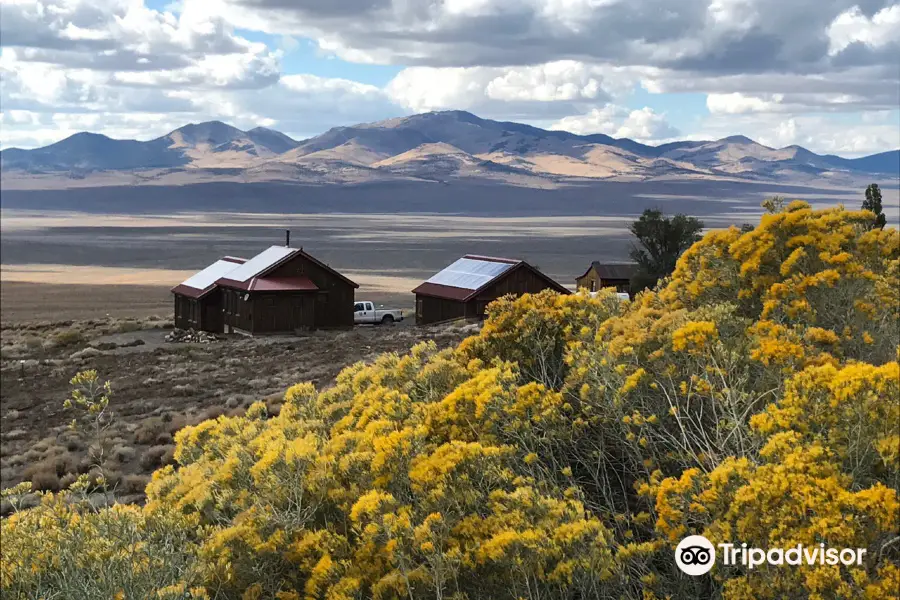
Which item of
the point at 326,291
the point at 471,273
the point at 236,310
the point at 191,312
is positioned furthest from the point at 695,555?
the point at 191,312

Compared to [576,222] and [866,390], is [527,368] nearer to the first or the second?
[866,390]

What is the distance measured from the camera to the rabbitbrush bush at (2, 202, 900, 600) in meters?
4.91

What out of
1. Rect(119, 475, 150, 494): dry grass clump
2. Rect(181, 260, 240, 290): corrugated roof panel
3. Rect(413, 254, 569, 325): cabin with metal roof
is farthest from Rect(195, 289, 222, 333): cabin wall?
Rect(119, 475, 150, 494): dry grass clump

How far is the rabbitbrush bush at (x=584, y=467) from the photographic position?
4906mm

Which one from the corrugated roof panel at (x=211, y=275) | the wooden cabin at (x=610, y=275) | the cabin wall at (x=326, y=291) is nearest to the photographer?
the cabin wall at (x=326, y=291)

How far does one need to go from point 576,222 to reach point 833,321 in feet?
424

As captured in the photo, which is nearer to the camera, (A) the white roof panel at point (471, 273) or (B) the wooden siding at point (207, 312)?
(A) the white roof panel at point (471, 273)

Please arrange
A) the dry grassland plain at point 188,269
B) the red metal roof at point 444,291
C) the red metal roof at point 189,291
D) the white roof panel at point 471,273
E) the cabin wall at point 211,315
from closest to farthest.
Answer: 1. the dry grassland plain at point 188,269
2. the red metal roof at point 444,291
3. the white roof panel at point 471,273
4. the red metal roof at point 189,291
5. the cabin wall at point 211,315

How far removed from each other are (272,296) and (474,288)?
8.57m

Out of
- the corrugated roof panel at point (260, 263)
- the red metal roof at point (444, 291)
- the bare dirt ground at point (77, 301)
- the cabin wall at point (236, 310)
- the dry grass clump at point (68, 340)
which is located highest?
the corrugated roof panel at point (260, 263)

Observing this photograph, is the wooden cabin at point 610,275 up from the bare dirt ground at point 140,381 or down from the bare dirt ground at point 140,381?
up

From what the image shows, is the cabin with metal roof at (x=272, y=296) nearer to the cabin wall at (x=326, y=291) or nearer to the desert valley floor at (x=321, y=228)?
the cabin wall at (x=326, y=291)

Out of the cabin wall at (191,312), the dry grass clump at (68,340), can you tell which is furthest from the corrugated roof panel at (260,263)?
the dry grass clump at (68,340)

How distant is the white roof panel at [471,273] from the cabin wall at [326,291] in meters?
4.02
